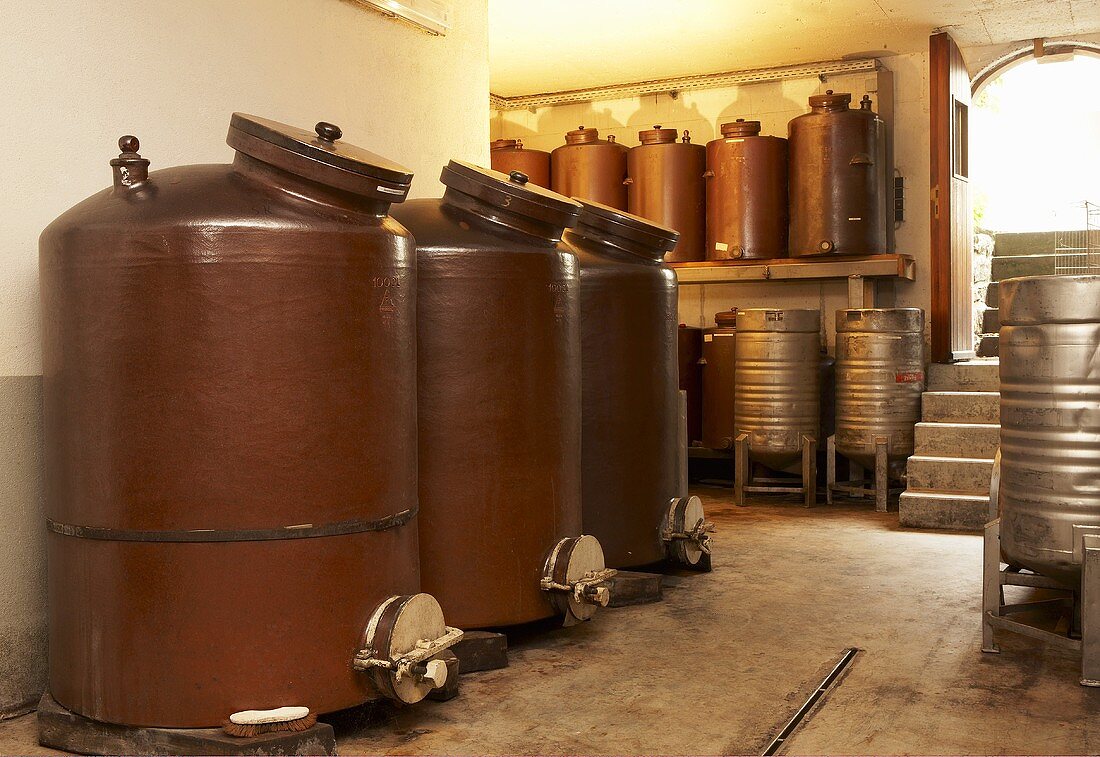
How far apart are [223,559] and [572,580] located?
1249mm

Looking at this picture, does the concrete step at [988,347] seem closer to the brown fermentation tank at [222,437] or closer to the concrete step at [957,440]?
the concrete step at [957,440]

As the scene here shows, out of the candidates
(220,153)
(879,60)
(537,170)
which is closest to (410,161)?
(220,153)

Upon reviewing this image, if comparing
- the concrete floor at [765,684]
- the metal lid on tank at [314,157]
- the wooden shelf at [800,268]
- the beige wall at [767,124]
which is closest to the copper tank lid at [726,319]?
the wooden shelf at [800,268]

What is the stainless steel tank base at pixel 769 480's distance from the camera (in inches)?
274

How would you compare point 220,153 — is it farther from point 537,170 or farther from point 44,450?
point 537,170

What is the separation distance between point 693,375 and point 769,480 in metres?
1.17

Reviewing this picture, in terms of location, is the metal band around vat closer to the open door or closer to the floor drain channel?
the floor drain channel

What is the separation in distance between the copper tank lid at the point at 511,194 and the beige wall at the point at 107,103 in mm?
862

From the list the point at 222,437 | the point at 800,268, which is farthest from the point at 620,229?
the point at 800,268

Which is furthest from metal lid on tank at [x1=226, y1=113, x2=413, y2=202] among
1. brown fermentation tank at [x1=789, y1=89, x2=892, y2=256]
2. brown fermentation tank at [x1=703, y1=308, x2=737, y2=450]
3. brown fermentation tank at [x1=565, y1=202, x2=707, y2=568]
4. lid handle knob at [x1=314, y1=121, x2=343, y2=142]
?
brown fermentation tank at [x1=703, y1=308, x2=737, y2=450]

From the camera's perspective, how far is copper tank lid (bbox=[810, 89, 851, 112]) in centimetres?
748

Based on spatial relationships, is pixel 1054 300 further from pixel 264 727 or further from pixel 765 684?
pixel 264 727

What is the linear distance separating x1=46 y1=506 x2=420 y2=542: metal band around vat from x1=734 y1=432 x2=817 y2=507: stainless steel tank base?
4.74 m

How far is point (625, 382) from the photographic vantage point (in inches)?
167
